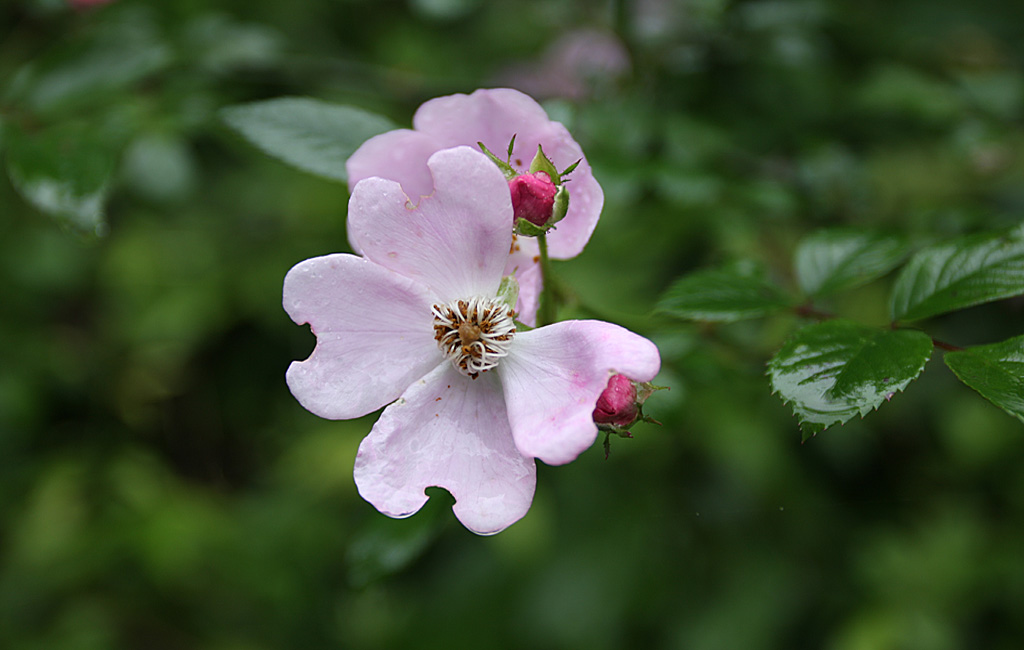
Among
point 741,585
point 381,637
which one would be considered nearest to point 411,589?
point 381,637

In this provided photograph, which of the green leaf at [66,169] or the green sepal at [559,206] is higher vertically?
the green sepal at [559,206]

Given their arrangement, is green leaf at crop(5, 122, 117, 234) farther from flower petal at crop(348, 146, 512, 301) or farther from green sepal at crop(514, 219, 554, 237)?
green sepal at crop(514, 219, 554, 237)

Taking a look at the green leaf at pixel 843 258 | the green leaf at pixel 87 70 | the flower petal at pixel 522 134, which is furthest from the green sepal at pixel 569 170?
the green leaf at pixel 87 70

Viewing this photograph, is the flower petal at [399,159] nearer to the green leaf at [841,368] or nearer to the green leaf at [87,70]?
the green leaf at [841,368]

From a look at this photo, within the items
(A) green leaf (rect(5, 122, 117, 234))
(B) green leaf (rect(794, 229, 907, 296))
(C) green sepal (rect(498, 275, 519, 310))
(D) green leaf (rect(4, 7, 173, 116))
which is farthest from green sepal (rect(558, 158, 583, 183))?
(D) green leaf (rect(4, 7, 173, 116))

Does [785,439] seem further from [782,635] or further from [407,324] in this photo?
[407,324]
